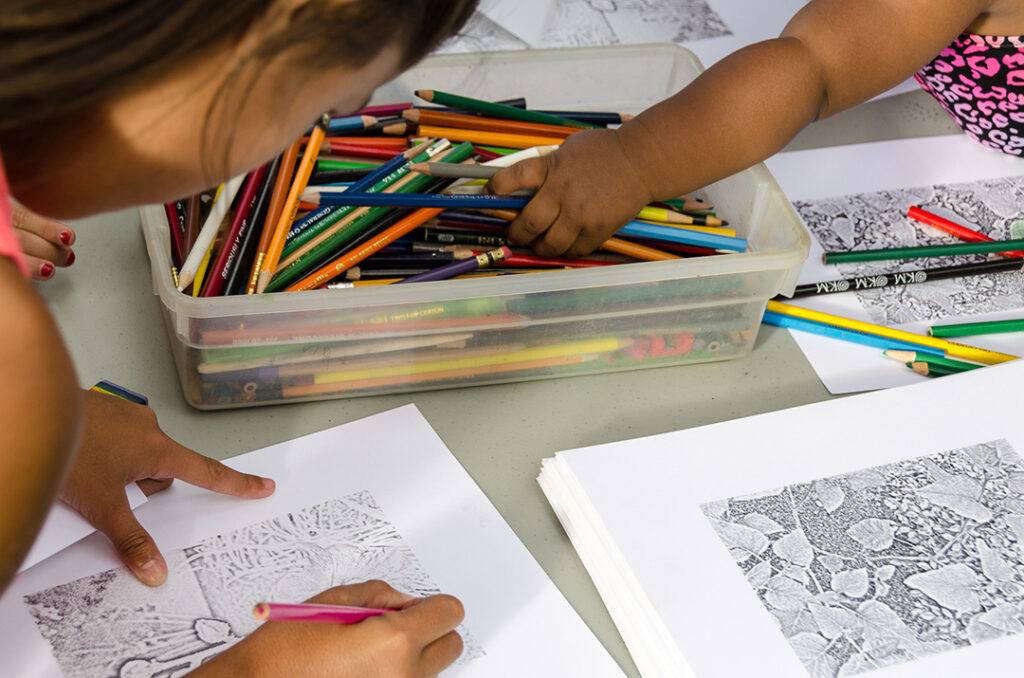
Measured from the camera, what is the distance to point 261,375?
1.88 feet

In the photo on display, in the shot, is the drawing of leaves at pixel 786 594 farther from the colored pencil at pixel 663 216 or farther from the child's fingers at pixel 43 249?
the child's fingers at pixel 43 249

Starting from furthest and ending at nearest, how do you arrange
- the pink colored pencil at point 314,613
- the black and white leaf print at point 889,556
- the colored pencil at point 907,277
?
1. the colored pencil at point 907,277
2. the black and white leaf print at point 889,556
3. the pink colored pencil at point 314,613

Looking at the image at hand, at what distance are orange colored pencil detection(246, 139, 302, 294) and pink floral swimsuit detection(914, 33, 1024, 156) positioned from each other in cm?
51

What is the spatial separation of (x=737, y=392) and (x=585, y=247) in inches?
5.2

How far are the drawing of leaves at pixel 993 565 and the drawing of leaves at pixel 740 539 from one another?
0.11 m

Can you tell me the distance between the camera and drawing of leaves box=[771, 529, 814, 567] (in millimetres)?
503

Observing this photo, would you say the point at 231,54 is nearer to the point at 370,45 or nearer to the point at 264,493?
the point at 370,45

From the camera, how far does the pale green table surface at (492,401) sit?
0.56 meters

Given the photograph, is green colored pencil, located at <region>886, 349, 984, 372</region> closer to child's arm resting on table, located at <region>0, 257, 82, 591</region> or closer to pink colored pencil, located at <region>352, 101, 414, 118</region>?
A: pink colored pencil, located at <region>352, 101, 414, 118</region>

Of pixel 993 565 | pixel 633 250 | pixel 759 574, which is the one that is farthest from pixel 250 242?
pixel 993 565

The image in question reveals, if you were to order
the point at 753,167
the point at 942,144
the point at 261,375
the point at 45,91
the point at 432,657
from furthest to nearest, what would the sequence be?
the point at 942,144, the point at 753,167, the point at 261,375, the point at 432,657, the point at 45,91

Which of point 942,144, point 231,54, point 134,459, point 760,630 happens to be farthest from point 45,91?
point 942,144

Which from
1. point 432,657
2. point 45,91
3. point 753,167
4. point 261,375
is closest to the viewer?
point 45,91

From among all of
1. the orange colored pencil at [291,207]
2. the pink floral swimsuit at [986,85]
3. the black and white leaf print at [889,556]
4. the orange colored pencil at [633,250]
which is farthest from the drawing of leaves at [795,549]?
the pink floral swimsuit at [986,85]
